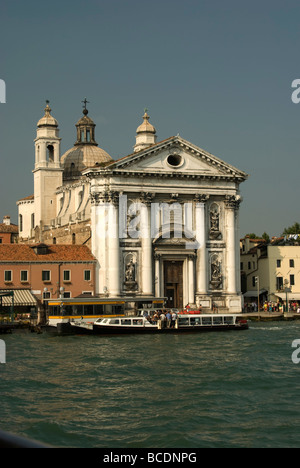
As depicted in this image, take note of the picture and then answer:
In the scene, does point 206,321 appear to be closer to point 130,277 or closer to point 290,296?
point 130,277

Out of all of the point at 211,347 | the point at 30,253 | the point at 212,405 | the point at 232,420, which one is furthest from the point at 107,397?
the point at 30,253

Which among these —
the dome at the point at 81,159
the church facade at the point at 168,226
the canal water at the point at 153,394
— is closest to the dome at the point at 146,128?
the dome at the point at 81,159

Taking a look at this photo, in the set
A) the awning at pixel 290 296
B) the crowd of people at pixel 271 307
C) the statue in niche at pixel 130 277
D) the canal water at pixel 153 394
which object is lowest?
the canal water at pixel 153 394

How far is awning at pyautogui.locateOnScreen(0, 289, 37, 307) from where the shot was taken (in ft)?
131

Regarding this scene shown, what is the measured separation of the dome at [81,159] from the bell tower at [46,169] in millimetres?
3684

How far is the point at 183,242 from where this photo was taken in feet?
150

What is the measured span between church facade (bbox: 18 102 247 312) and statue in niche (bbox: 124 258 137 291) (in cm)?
6

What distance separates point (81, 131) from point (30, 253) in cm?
2147

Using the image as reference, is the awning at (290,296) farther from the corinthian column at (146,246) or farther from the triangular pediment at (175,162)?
the corinthian column at (146,246)

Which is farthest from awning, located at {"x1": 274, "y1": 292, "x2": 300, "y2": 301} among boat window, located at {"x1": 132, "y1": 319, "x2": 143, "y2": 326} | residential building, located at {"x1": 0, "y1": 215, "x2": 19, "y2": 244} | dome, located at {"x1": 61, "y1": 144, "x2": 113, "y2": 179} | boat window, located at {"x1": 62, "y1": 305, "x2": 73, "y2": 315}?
residential building, located at {"x1": 0, "y1": 215, "x2": 19, "y2": 244}

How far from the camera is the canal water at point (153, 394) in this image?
1178cm
